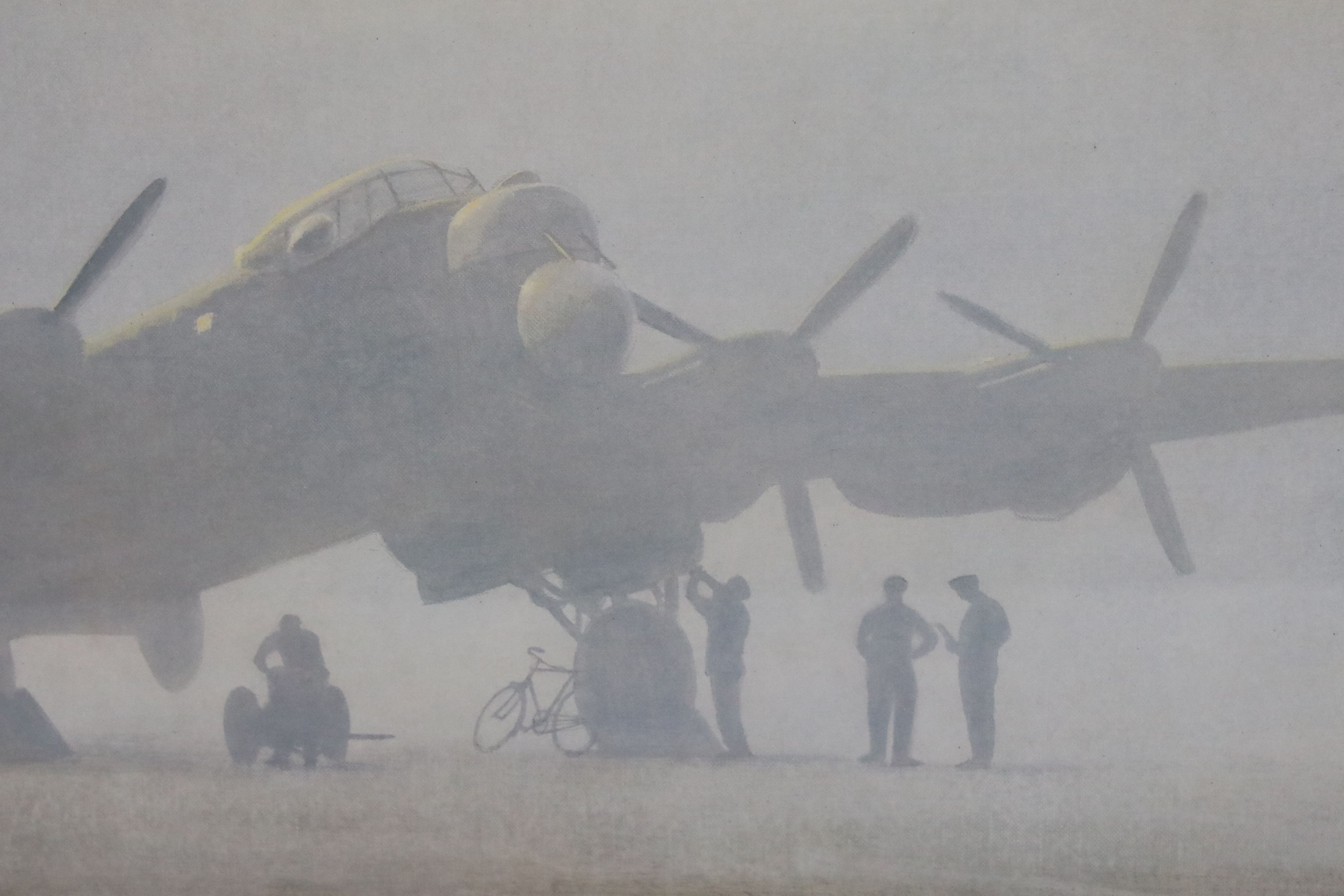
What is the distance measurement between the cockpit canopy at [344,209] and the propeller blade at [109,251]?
642 millimetres

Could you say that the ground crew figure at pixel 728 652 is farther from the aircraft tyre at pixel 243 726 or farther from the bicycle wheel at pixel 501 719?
the aircraft tyre at pixel 243 726

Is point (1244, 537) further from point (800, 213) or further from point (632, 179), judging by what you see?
point (632, 179)

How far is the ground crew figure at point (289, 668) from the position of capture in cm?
777

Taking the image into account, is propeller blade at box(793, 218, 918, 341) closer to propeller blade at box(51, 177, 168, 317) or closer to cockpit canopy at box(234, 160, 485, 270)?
cockpit canopy at box(234, 160, 485, 270)

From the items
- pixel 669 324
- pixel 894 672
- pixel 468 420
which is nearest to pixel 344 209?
pixel 468 420

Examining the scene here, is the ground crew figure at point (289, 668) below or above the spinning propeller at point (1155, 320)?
below

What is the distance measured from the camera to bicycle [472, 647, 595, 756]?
26.2 ft

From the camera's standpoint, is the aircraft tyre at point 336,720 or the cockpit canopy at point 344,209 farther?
the aircraft tyre at point 336,720

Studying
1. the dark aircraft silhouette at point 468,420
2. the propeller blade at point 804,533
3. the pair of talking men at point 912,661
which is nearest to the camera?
the dark aircraft silhouette at point 468,420

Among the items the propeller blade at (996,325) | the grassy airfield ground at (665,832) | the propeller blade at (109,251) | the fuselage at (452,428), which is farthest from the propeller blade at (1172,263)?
the propeller blade at (109,251)

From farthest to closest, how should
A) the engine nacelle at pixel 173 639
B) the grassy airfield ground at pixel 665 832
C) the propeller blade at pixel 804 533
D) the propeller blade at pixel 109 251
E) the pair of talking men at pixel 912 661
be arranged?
the propeller blade at pixel 804 533 < the pair of talking men at pixel 912 661 < the engine nacelle at pixel 173 639 < the propeller blade at pixel 109 251 < the grassy airfield ground at pixel 665 832

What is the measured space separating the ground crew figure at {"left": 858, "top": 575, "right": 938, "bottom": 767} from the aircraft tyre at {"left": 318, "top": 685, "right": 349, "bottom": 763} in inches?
141

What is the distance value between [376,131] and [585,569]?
3.59m

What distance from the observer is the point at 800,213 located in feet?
27.8
